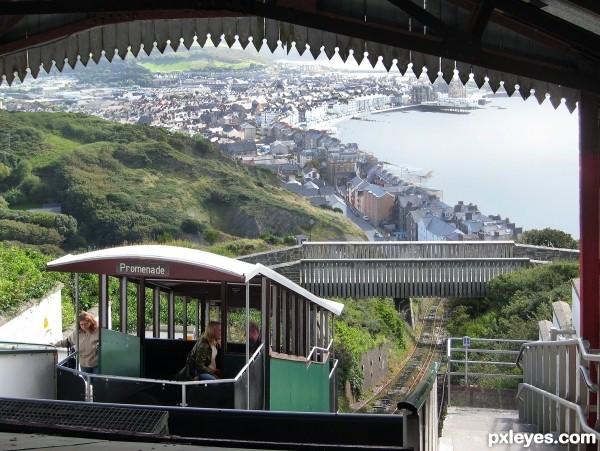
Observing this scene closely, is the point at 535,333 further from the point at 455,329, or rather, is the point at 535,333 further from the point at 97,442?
the point at 97,442

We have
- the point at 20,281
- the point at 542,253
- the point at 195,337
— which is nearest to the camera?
the point at 195,337

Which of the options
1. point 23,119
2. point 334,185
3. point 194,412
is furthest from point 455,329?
point 23,119

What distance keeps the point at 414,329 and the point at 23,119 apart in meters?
35.5

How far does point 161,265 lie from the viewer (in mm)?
9805

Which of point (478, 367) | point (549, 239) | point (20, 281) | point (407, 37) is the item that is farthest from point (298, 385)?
point (549, 239)

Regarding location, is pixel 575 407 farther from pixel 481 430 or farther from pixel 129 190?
pixel 129 190

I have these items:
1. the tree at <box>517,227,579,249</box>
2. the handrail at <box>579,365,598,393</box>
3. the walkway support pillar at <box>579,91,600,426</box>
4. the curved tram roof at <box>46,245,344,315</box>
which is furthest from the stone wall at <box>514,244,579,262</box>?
the handrail at <box>579,365,598,393</box>

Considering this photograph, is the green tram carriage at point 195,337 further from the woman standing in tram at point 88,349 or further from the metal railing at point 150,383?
the woman standing in tram at point 88,349

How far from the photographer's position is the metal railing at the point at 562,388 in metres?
8.39

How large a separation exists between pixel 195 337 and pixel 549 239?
99.6ft

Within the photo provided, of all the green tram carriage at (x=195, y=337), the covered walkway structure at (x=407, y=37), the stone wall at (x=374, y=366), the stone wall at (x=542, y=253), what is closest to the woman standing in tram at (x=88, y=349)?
the green tram carriage at (x=195, y=337)

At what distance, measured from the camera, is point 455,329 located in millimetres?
31625
